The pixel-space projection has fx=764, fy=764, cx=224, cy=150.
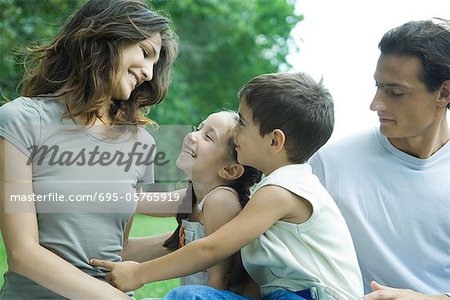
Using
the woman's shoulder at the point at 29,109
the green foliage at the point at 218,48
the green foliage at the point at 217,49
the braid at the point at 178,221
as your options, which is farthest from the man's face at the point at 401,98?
the green foliage at the point at 217,49

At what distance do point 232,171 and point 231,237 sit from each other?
267 millimetres

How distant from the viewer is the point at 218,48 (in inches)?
349

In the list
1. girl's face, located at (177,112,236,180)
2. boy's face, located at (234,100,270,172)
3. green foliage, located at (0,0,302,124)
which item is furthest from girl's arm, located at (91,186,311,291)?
green foliage, located at (0,0,302,124)

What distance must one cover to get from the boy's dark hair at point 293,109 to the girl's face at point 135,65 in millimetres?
225

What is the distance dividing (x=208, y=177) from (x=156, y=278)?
0.99ft

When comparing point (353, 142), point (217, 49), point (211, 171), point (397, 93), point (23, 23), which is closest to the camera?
point (211, 171)

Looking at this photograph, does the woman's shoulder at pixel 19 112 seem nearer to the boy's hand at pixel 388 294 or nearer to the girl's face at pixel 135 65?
the girl's face at pixel 135 65

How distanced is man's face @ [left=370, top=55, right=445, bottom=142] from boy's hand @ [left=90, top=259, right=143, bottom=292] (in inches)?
28.0

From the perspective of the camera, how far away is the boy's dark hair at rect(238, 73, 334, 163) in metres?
1.58

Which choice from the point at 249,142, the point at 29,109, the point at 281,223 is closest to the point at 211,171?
the point at 249,142

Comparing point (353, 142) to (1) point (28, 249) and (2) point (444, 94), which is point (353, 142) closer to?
(2) point (444, 94)

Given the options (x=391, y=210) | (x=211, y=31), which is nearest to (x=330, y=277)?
(x=391, y=210)

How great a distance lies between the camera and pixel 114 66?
5.35 feet

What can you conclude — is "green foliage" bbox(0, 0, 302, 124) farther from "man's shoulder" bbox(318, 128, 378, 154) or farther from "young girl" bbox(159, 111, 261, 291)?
"young girl" bbox(159, 111, 261, 291)
